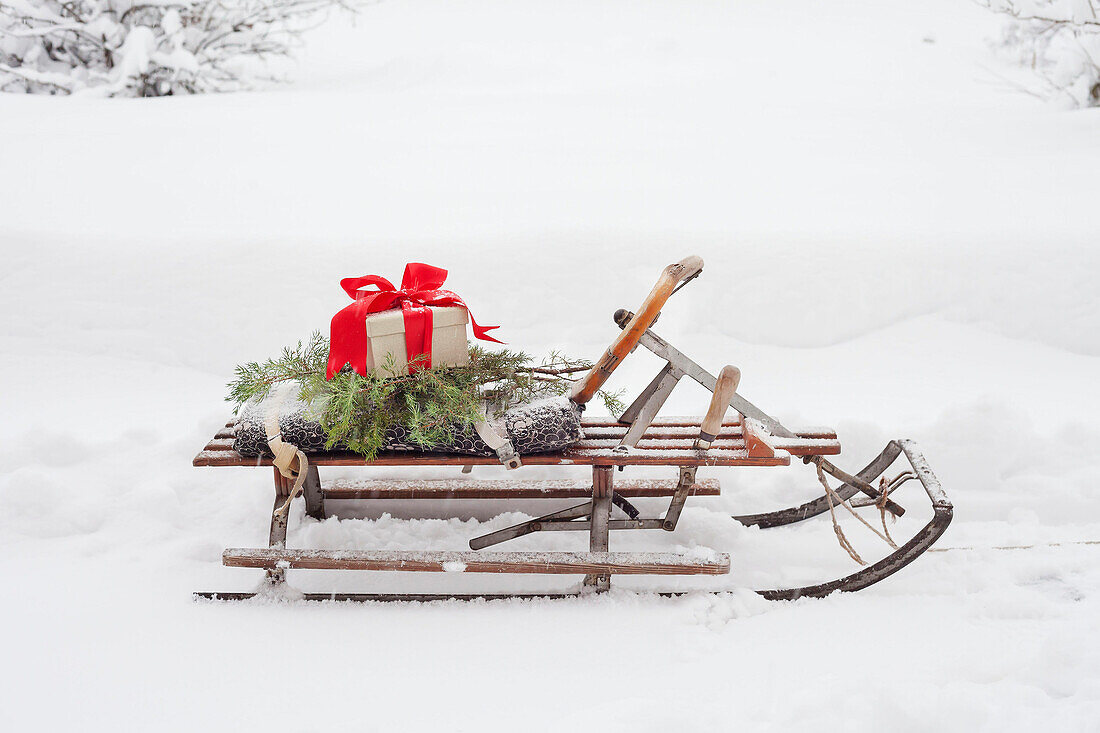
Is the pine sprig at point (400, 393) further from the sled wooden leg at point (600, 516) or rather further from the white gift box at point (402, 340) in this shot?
the sled wooden leg at point (600, 516)

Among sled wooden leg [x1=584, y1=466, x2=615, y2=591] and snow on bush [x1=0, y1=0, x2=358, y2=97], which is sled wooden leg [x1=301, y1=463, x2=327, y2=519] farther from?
snow on bush [x1=0, y1=0, x2=358, y2=97]

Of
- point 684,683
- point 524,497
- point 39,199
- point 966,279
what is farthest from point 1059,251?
point 39,199

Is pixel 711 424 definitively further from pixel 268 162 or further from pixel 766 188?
pixel 268 162

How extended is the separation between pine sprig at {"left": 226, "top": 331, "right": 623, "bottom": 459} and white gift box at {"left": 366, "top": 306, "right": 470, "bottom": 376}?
1.0 inches

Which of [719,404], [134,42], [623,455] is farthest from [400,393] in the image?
[134,42]

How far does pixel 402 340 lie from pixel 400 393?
166 mm

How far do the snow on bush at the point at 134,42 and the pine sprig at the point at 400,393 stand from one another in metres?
5.54

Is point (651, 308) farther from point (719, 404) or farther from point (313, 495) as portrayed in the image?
point (313, 495)

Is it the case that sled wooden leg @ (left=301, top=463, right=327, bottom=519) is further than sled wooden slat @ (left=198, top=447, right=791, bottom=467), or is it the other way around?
sled wooden leg @ (left=301, top=463, right=327, bottom=519)

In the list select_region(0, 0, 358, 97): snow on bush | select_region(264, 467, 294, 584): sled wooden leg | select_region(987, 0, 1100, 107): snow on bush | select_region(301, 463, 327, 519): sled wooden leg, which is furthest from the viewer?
select_region(0, 0, 358, 97): snow on bush

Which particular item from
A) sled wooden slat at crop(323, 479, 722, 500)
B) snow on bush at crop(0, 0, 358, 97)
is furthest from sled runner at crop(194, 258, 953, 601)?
snow on bush at crop(0, 0, 358, 97)

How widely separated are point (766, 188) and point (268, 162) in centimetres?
346

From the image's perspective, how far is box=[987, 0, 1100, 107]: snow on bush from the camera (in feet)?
22.0

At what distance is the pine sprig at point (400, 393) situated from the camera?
8.20 ft
